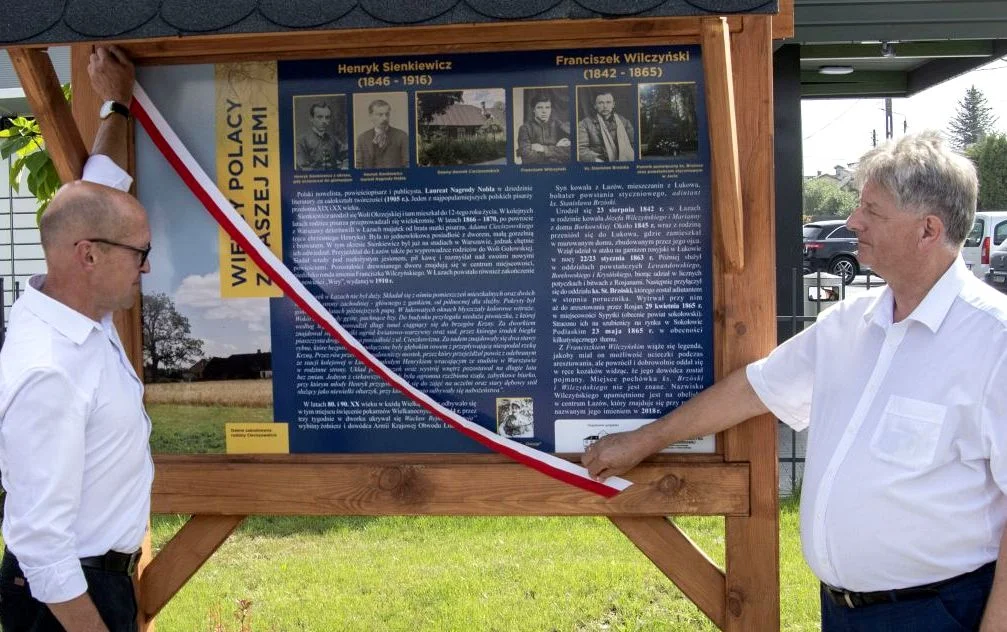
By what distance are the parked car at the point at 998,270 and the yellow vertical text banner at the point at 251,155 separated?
19.4 meters

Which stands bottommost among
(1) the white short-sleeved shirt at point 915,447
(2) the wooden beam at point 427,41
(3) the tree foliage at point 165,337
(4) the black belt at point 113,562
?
(4) the black belt at point 113,562

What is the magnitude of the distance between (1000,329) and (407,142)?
177 centimetres

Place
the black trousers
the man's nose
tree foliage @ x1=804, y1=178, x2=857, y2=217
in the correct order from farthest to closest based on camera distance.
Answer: tree foliage @ x1=804, y1=178, x2=857, y2=217
the man's nose
the black trousers

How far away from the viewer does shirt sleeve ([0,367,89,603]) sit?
2178 mm

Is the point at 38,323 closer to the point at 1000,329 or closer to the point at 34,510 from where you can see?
the point at 34,510

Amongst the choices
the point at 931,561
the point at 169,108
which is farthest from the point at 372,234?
the point at 931,561

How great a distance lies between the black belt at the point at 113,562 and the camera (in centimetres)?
245

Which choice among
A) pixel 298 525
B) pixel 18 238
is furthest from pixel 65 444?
pixel 18 238

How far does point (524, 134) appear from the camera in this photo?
300 cm

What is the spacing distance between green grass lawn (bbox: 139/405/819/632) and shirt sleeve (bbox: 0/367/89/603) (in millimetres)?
1830

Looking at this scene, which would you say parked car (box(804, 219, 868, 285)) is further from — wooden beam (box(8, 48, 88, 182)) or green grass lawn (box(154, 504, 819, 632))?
wooden beam (box(8, 48, 88, 182))

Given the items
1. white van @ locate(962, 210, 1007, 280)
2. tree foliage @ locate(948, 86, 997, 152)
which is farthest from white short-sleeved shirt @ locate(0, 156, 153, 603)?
tree foliage @ locate(948, 86, 997, 152)

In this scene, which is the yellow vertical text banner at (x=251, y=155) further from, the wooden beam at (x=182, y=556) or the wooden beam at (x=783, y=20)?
the wooden beam at (x=783, y=20)

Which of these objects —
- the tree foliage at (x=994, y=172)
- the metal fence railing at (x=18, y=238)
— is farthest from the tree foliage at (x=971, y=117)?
the metal fence railing at (x=18, y=238)
